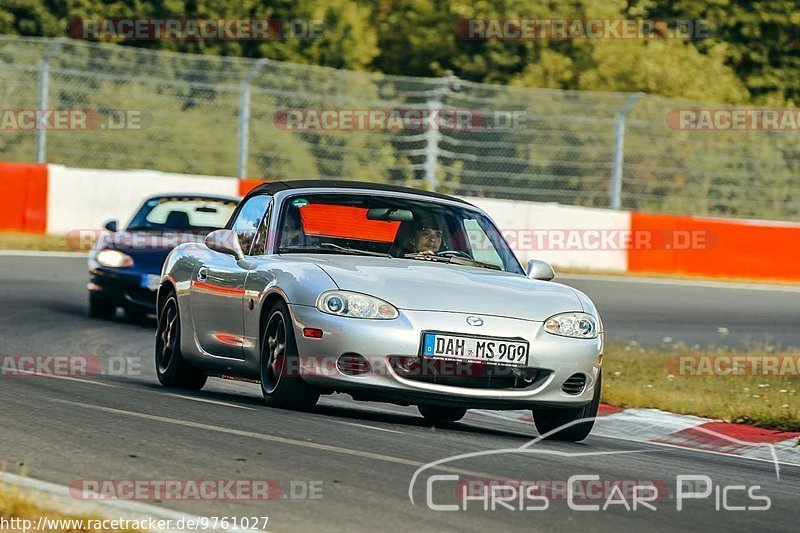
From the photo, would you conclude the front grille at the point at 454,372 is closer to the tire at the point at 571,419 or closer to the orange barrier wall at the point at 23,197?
the tire at the point at 571,419

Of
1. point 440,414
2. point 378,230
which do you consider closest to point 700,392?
point 440,414

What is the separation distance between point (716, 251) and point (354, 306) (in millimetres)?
17388

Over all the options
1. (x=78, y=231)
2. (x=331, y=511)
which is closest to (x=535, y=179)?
(x=78, y=231)

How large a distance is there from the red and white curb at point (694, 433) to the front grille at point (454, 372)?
6.19ft

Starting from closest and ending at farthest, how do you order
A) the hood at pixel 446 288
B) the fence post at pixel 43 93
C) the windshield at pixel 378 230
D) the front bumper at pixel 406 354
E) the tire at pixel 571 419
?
the front bumper at pixel 406 354 → the hood at pixel 446 288 → the tire at pixel 571 419 → the windshield at pixel 378 230 → the fence post at pixel 43 93

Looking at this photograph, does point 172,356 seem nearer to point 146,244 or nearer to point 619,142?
point 146,244

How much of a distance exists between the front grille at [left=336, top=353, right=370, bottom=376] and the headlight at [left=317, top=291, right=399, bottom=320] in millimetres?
214

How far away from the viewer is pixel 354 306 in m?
8.36

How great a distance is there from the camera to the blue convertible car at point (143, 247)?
1552 cm

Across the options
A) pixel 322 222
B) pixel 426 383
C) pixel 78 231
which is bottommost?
pixel 78 231

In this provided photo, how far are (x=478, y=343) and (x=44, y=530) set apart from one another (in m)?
3.55

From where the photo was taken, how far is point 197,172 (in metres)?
27.9

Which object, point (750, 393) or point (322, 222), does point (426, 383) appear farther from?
point (750, 393)

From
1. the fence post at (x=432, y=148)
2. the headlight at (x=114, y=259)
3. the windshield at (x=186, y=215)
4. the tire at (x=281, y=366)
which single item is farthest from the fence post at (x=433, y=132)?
the tire at (x=281, y=366)
